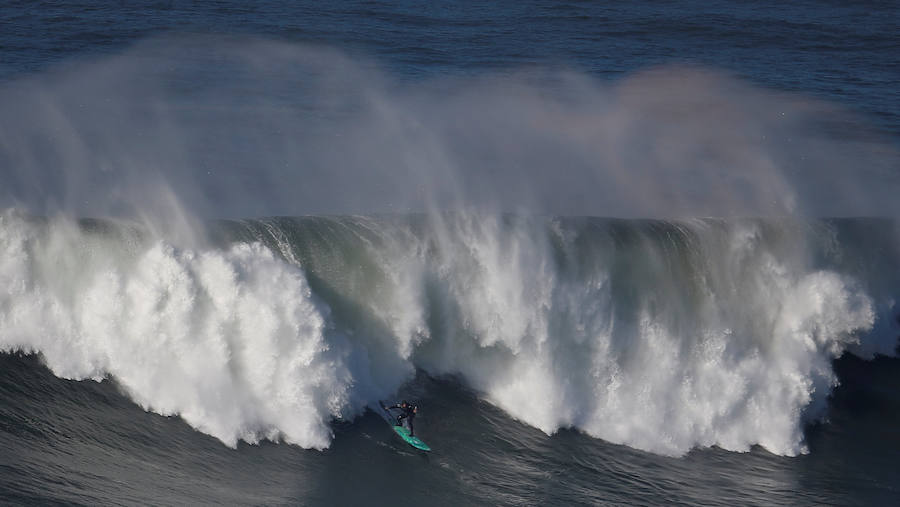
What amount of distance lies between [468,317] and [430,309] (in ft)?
2.35

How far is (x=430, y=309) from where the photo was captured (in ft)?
58.7

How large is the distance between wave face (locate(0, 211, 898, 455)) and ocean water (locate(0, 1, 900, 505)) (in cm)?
5

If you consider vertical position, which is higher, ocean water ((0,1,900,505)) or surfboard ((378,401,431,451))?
ocean water ((0,1,900,505))

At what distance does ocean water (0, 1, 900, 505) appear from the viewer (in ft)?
51.8

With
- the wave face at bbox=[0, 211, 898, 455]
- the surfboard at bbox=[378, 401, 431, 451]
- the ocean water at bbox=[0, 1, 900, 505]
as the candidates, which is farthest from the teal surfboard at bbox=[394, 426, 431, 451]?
the wave face at bbox=[0, 211, 898, 455]

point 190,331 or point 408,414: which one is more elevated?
point 190,331

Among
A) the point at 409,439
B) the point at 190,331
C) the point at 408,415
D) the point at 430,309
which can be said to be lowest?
the point at 409,439

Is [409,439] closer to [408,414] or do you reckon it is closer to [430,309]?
[408,414]

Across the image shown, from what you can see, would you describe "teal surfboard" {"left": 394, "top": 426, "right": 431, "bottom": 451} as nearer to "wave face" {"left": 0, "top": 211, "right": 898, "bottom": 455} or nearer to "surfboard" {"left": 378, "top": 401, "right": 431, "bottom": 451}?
"surfboard" {"left": 378, "top": 401, "right": 431, "bottom": 451}

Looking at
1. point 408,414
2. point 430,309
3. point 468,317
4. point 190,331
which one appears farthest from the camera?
point 468,317

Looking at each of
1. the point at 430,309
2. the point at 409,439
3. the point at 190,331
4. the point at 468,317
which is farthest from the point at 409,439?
the point at 190,331

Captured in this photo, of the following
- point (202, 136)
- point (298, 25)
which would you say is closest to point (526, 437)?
point (202, 136)

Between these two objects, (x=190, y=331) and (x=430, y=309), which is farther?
(x=430, y=309)

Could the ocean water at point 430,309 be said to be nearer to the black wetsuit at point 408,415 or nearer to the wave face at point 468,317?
the wave face at point 468,317
